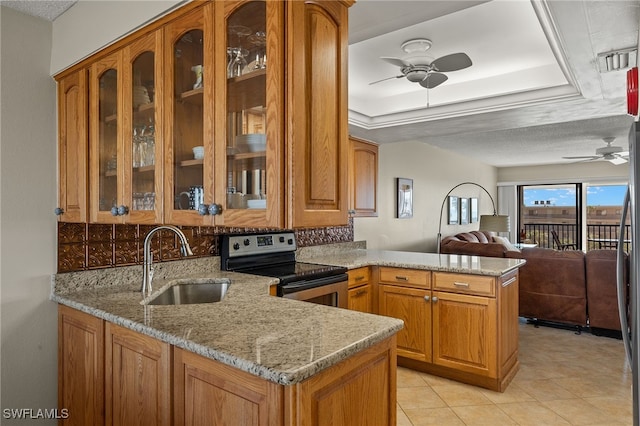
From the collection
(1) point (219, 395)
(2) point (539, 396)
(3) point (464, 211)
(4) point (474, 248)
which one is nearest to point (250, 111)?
(1) point (219, 395)

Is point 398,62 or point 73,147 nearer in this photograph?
point 73,147

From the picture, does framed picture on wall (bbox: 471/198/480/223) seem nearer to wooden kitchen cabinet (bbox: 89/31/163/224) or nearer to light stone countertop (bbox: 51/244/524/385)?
light stone countertop (bbox: 51/244/524/385)

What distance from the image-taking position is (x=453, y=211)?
7.09 meters

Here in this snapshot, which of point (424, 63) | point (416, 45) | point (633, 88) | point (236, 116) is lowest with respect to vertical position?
point (236, 116)

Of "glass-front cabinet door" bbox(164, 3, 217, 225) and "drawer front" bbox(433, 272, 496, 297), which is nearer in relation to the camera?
"glass-front cabinet door" bbox(164, 3, 217, 225)

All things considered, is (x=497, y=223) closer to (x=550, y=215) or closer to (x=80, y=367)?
(x=550, y=215)

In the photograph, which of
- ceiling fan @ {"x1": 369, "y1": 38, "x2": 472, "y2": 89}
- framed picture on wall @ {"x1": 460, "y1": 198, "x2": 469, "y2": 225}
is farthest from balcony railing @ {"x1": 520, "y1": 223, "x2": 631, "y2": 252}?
ceiling fan @ {"x1": 369, "y1": 38, "x2": 472, "y2": 89}

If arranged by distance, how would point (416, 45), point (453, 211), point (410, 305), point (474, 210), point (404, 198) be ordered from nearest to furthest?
1. point (416, 45)
2. point (410, 305)
3. point (404, 198)
4. point (453, 211)
5. point (474, 210)

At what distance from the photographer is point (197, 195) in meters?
1.49

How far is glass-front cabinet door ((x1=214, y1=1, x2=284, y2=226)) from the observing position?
1236 millimetres

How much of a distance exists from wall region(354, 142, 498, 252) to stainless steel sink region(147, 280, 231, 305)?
227cm

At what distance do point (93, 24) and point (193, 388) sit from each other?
1621 mm

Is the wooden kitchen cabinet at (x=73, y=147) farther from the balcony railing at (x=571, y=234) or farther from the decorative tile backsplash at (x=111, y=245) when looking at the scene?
the balcony railing at (x=571, y=234)

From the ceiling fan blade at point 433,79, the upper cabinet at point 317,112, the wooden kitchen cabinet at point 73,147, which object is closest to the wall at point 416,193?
the ceiling fan blade at point 433,79
